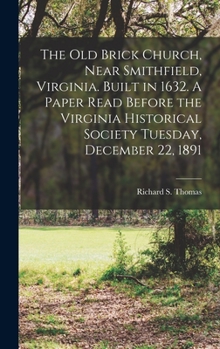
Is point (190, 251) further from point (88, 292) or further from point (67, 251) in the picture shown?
point (67, 251)

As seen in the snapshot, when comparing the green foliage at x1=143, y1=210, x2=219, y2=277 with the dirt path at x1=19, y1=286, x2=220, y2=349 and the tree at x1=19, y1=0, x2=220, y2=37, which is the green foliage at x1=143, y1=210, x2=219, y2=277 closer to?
the dirt path at x1=19, y1=286, x2=220, y2=349

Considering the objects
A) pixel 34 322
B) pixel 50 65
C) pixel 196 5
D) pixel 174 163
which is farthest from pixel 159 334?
pixel 196 5

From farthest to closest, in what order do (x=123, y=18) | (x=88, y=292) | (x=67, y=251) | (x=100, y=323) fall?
(x=67, y=251), (x=88, y=292), (x=100, y=323), (x=123, y=18)

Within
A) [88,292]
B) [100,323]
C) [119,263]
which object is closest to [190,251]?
[119,263]

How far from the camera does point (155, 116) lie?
471 cm

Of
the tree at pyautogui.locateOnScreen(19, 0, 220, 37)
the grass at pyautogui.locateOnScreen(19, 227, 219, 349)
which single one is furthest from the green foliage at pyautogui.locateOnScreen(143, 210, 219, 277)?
the tree at pyautogui.locateOnScreen(19, 0, 220, 37)

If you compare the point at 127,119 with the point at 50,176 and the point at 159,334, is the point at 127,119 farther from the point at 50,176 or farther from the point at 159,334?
the point at 159,334

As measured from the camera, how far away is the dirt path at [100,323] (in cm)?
493

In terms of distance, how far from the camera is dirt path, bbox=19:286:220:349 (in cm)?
493

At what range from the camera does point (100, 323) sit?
17.5ft
